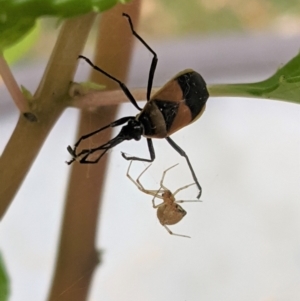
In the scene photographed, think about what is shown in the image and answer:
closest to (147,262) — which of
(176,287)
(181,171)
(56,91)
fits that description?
(176,287)

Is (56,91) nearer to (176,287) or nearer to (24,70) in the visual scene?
(176,287)

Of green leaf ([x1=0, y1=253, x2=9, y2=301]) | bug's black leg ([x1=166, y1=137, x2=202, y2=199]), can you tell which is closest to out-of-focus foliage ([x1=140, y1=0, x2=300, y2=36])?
bug's black leg ([x1=166, y1=137, x2=202, y2=199])

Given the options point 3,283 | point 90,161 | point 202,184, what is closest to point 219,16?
point 202,184

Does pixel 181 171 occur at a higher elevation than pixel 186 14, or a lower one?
lower

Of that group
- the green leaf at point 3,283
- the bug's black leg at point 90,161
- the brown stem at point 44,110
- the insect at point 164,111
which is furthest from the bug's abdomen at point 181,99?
the green leaf at point 3,283

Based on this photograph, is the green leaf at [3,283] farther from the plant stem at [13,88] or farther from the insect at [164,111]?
the insect at [164,111]
